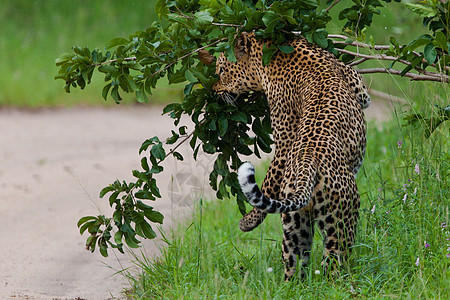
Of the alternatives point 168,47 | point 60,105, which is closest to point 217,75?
point 168,47

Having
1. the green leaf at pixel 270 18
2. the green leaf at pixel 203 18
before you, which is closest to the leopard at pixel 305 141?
the green leaf at pixel 270 18

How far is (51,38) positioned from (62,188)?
20.1 feet

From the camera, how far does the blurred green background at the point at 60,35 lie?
1198 cm

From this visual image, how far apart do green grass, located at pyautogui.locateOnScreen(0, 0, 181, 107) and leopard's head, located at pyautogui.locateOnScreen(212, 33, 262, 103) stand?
20.4 feet

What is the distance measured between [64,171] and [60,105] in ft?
10.5

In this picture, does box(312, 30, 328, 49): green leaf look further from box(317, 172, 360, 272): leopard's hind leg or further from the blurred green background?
the blurred green background

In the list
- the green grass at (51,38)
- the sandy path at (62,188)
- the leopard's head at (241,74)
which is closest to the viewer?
the leopard's head at (241,74)

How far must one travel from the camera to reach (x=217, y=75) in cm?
523

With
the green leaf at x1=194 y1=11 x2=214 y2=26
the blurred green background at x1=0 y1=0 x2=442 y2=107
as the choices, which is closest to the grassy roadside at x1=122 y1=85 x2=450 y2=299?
the green leaf at x1=194 y1=11 x2=214 y2=26

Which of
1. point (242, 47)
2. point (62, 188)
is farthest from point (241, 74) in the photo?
point (62, 188)

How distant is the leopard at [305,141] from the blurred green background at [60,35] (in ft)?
18.7

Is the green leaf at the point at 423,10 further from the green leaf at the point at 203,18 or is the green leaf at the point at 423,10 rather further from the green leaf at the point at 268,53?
the green leaf at the point at 203,18

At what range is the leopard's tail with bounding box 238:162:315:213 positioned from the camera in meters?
3.59

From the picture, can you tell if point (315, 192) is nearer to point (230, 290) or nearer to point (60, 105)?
point (230, 290)
